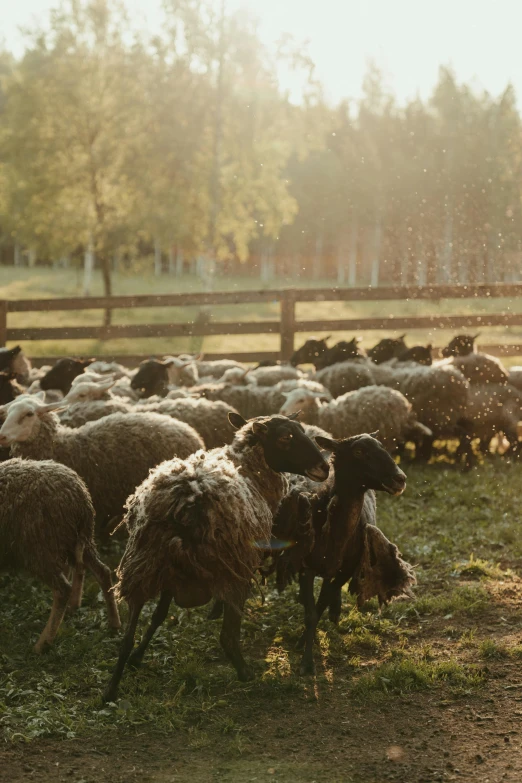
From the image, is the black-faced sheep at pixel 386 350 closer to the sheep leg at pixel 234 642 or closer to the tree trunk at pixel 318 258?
the sheep leg at pixel 234 642

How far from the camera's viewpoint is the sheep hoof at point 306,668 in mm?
5043

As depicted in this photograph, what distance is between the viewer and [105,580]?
5723mm

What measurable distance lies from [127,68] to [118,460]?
80.9 ft

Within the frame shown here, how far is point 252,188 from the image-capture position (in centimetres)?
2928

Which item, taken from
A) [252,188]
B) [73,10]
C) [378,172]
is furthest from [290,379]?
[378,172]

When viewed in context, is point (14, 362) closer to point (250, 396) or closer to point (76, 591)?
point (250, 396)

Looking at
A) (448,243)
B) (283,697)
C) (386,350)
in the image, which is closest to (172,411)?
(283,697)

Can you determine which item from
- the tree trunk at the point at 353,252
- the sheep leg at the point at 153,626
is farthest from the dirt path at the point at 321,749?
the tree trunk at the point at 353,252

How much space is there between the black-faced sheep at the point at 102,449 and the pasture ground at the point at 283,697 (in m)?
A: 0.83

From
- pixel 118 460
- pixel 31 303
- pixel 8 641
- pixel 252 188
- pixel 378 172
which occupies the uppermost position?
pixel 378 172

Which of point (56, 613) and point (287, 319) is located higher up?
point (287, 319)

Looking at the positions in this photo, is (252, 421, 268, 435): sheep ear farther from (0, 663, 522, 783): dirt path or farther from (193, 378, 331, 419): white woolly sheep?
(193, 378, 331, 419): white woolly sheep

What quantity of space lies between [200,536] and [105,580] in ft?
4.61

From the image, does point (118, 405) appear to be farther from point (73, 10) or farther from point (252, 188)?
point (73, 10)
